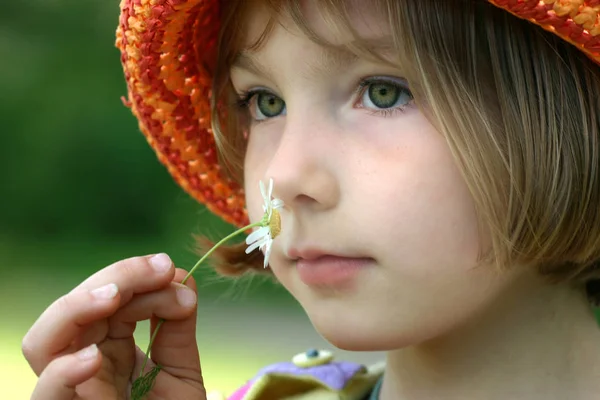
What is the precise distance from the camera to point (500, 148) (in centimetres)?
104

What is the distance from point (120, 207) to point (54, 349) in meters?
3.71

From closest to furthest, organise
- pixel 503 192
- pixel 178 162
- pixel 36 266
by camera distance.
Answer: pixel 503 192, pixel 178 162, pixel 36 266

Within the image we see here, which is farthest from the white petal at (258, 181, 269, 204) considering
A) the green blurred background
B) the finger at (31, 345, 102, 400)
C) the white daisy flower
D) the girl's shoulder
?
the green blurred background

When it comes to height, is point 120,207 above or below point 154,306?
above

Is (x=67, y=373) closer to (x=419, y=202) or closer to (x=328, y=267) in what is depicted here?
(x=328, y=267)

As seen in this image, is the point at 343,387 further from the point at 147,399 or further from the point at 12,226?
the point at 12,226

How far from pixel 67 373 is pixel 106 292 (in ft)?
0.34

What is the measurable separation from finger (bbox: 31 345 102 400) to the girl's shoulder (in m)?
0.47

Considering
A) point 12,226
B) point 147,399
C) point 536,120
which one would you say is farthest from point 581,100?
point 12,226

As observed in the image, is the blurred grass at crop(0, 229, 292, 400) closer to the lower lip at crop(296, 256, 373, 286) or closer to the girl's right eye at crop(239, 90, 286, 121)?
the girl's right eye at crop(239, 90, 286, 121)

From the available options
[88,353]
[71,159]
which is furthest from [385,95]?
[71,159]

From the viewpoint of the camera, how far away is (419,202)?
1025mm

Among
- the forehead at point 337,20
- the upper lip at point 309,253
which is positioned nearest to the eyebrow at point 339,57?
the forehead at point 337,20

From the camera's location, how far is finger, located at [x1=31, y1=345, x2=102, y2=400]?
1.00 metres
